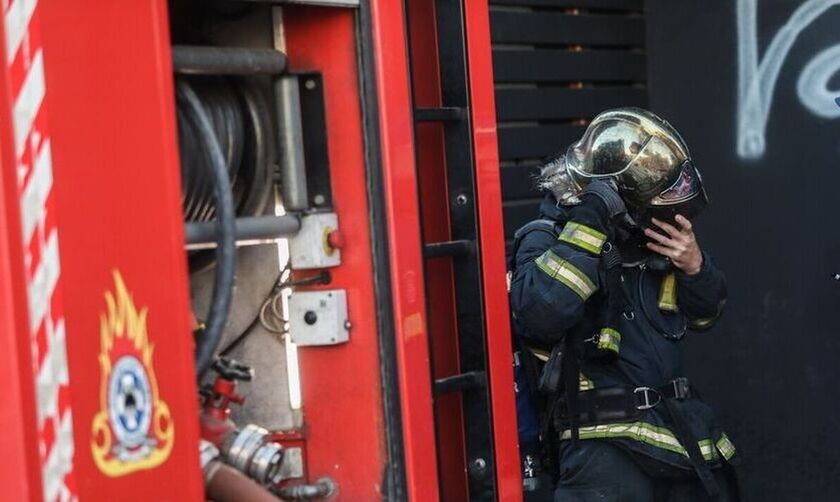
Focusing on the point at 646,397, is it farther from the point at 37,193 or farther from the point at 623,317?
the point at 37,193

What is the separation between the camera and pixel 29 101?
7.25ft

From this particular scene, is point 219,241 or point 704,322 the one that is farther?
point 704,322

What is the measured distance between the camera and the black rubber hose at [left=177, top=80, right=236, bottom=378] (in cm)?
263

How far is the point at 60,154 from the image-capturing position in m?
2.26

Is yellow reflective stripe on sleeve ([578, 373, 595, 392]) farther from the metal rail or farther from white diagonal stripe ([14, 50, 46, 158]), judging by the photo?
white diagonal stripe ([14, 50, 46, 158])

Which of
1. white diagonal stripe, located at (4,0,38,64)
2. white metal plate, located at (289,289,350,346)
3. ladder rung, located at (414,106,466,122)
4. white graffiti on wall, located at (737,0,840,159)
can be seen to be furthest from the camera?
white graffiti on wall, located at (737,0,840,159)

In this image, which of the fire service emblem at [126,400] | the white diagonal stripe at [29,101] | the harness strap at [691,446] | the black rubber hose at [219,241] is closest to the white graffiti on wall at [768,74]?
the harness strap at [691,446]

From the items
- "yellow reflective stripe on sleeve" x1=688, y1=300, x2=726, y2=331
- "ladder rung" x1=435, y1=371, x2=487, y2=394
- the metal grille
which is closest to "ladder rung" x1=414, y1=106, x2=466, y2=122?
"ladder rung" x1=435, y1=371, x2=487, y2=394

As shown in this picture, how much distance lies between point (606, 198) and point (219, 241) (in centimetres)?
173

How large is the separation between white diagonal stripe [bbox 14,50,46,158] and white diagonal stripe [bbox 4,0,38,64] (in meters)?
0.04

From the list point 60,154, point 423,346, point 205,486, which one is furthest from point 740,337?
point 60,154

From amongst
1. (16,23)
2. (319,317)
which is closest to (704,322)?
(319,317)

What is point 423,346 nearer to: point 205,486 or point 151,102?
point 205,486

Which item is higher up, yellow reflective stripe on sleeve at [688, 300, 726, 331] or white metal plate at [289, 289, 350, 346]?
white metal plate at [289, 289, 350, 346]
